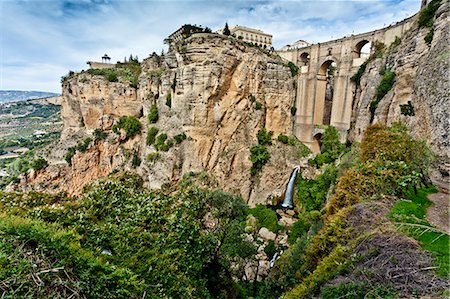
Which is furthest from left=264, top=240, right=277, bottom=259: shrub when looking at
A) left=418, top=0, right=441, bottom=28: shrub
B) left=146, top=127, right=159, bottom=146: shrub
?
left=418, top=0, right=441, bottom=28: shrub

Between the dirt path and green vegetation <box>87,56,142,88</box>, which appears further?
green vegetation <box>87,56,142,88</box>

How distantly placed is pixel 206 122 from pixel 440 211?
1932 cm

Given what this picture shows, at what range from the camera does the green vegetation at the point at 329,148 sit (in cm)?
2578

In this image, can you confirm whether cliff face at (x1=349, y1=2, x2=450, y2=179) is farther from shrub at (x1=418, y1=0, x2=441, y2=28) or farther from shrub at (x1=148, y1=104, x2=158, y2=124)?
shrub at (x1=148, y1=104, x2=158, y2=124)

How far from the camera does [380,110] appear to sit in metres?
20.0

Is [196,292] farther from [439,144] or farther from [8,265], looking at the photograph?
[439,144]

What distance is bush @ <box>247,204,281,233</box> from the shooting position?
22.0 m

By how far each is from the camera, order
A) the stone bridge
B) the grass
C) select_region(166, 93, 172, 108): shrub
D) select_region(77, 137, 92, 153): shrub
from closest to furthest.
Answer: the grass → the stone bridge → select_region(166, 93, 172, 108): shrub → select_region(77, 137, 92, 153): shrub

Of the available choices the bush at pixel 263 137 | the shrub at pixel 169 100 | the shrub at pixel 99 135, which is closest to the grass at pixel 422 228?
the bush at pixel 263 137

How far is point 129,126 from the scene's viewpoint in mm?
30531

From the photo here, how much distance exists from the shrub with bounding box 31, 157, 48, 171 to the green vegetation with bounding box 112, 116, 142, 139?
347 inches

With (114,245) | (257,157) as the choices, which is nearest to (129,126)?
(257,157)

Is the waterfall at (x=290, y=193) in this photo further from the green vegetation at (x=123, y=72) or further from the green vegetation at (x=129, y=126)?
the green vegetation at (x=123, y=72)

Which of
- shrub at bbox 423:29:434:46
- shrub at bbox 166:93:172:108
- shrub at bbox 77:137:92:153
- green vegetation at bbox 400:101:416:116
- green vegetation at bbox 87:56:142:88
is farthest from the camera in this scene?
green vegetation at bbox 87:56:142:88
